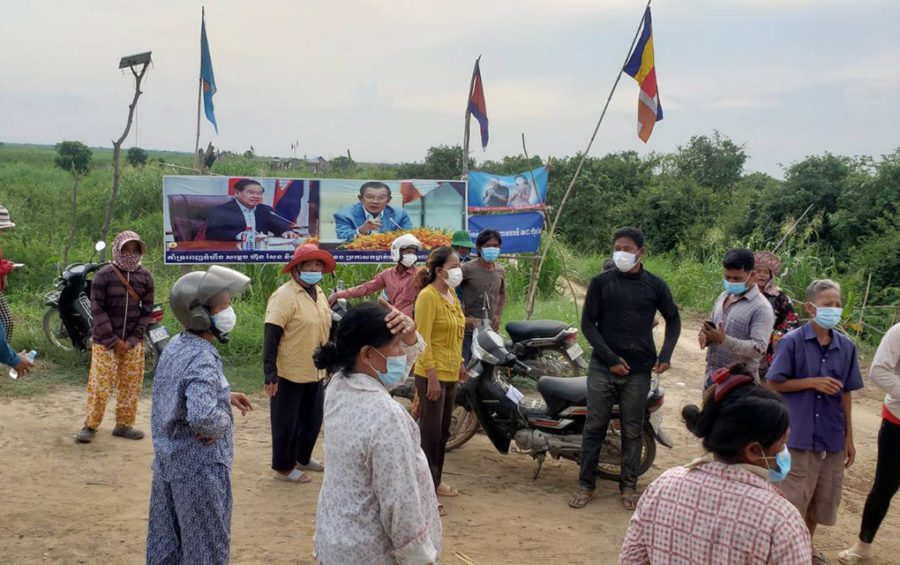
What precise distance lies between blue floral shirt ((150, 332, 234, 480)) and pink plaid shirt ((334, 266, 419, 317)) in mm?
3203

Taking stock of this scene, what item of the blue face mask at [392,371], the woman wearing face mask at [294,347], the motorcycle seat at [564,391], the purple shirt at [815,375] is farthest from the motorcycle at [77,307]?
the purple shirt at [815,375]

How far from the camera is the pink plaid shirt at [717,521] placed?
1.89 meters

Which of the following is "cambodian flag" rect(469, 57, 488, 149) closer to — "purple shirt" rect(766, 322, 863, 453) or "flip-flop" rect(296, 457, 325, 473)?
"flip-flop" rect(296, 457, 325, 473)

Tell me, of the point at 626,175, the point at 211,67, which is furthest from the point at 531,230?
the point at 626,175

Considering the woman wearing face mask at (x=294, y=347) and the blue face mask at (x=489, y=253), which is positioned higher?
the blue face mask at (x=489, y=253)

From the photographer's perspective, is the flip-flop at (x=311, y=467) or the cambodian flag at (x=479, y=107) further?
the cambodian flag at (x=479, y=107)

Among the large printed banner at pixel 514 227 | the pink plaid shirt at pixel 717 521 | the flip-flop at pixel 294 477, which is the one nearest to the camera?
the pink plaid shirt at pixel 717 521

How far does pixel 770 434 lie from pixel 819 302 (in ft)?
7.74

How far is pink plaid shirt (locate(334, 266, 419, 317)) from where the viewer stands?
6.29 metres

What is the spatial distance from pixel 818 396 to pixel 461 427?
2.83 meters

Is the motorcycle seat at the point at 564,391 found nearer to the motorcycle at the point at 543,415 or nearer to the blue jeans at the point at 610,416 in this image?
the motorcycle at the point at 543,415

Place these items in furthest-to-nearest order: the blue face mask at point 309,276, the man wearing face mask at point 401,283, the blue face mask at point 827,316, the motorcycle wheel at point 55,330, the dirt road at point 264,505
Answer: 1. the motorcycle wheel at point 55,330
2. the man wearing face mask at point 401,283
3. the blue face mask at point 309,276
4. the dirt road at point 264,505
5. the blue face mask at point 827,316

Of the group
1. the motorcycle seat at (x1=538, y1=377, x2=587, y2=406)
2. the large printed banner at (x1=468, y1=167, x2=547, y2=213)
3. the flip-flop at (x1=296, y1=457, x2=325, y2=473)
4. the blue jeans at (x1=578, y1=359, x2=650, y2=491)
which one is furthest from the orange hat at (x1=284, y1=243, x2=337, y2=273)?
the large printed banner at (x1=468, y1=167, x2=547, y2=213)

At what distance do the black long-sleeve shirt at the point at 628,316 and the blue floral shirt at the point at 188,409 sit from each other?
2.63m
